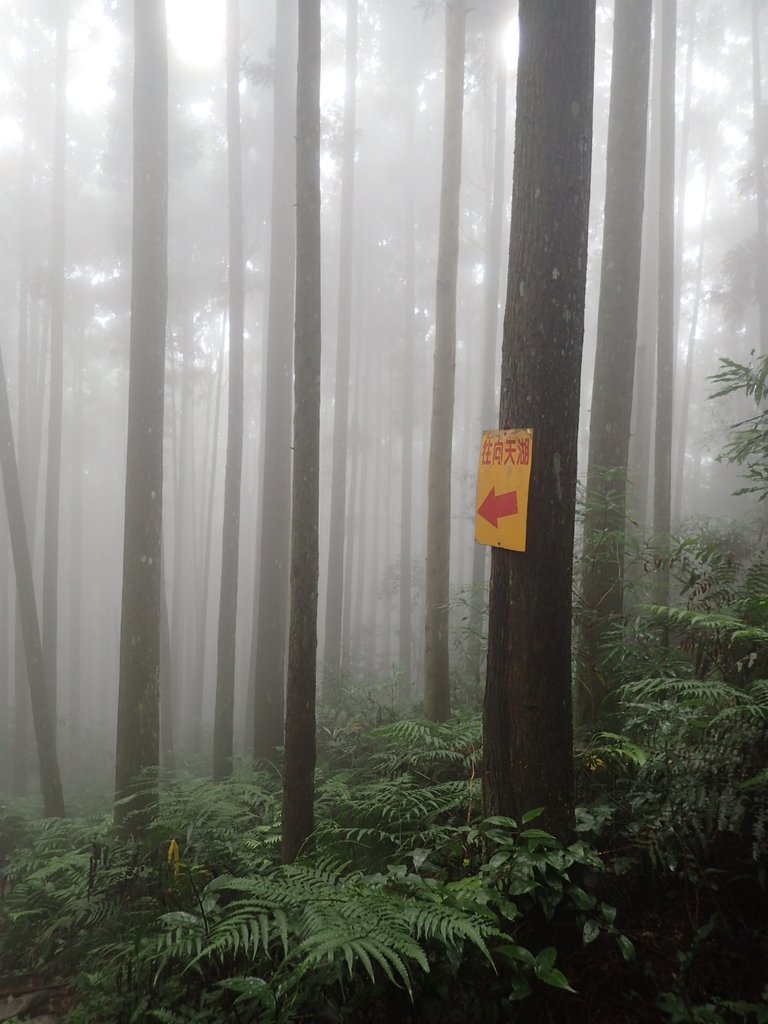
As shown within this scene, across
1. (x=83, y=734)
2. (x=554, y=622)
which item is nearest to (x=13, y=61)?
(x=83, y=734)

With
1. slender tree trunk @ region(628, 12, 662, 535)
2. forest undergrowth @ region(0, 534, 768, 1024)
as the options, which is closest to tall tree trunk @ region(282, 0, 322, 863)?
forest undergrowth @ region(0, 534, 768, 1024)

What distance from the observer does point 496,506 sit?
119 inches

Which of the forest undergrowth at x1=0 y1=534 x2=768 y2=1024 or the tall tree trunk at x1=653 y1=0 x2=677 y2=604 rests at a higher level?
the tall tree trunk at x1=653 y1=0 x2=677 y2=604

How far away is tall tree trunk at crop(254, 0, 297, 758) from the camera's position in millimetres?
8797

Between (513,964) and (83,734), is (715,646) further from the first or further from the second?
(83,734)

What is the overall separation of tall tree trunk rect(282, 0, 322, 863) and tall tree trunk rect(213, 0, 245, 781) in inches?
235

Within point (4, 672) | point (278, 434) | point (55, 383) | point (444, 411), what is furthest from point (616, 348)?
point (4, 672)

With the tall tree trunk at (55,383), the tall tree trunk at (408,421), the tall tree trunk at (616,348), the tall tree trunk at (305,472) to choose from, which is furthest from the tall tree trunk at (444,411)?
the tall tree trunk at (408,421)

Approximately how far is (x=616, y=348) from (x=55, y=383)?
12.9m

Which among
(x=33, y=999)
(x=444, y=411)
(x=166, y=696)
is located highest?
(x=444, y=411)

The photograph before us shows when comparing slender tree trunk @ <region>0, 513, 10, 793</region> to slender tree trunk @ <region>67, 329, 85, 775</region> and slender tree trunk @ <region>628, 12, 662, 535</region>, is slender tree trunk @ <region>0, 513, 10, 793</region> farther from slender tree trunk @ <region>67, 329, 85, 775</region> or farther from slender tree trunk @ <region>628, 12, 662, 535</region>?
slender tree trunk @ <region>628, 12, 662, 535</region>

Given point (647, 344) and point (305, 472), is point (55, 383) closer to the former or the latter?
point (305, 472)

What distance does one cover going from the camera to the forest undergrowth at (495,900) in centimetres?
242

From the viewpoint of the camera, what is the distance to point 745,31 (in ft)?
64.7
